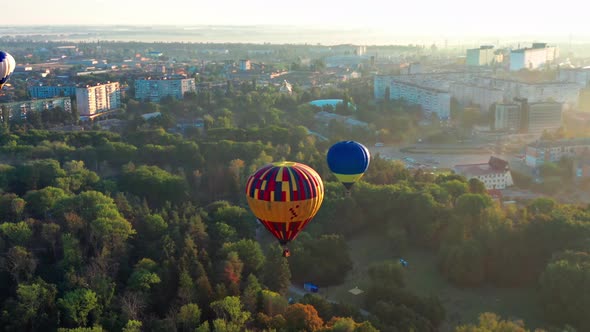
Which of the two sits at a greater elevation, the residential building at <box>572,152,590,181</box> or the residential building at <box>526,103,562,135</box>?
the residential building at <box>526,103,562,135</box>

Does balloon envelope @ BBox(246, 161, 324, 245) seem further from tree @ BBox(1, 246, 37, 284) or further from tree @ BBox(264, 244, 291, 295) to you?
tree @ BBox(1, 246, 37, 284)

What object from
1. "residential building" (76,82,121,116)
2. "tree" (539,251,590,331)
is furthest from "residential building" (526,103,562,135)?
"residential building" (76,82,121,116)

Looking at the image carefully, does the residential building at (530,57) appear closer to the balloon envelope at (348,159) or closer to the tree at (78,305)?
the balloon envelope at (348,159)

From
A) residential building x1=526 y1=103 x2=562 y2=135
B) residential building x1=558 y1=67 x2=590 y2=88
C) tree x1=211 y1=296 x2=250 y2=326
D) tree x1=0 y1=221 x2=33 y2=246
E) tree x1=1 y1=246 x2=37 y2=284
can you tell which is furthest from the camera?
residential building x1=558 y1=67 x2=590 y2=88

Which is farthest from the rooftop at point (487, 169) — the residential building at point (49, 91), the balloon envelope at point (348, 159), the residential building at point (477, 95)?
the residential building at point (49, 91)

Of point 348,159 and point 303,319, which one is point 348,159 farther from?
point 303,319

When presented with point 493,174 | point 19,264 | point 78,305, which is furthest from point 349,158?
point 493,174

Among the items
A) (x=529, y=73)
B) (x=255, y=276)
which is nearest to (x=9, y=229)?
(x=255, y=276)

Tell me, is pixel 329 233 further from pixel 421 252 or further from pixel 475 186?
pixel 475 186
